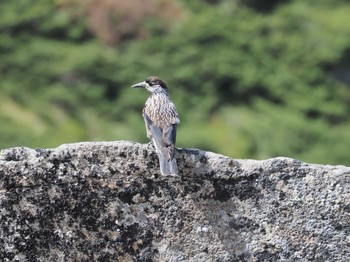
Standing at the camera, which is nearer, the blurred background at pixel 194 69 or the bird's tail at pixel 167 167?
the bird's tail at pixel 167 167

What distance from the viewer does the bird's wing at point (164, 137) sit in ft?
24.4

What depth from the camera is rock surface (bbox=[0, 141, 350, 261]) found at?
23.1ft

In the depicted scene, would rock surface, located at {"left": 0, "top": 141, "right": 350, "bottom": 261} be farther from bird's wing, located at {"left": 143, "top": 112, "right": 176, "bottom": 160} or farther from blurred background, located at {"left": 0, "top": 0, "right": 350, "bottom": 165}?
blurred background, located at {"left": 0, "top": 0, "right": 350, "bottom": 165}

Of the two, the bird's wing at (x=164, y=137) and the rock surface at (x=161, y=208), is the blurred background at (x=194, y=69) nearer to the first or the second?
the bird's wing at (x=164, y=137)

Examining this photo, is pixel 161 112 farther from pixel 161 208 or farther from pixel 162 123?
pixel 161 208

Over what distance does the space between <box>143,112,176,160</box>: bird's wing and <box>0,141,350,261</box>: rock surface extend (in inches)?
4.6

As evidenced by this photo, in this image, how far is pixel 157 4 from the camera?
1407 inches

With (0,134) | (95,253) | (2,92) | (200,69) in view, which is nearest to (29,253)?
(95,253)

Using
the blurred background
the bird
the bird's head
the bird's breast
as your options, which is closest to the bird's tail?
the bird

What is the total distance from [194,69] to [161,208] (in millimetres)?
26647

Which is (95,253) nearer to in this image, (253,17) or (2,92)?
(2,92)

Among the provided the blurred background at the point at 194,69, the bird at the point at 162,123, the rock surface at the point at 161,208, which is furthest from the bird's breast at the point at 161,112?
the blurred background at the point at 194,69

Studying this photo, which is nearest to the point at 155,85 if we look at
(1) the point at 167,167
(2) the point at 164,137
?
(2) the point at 164,137

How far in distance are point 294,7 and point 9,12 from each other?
26.3 ft
